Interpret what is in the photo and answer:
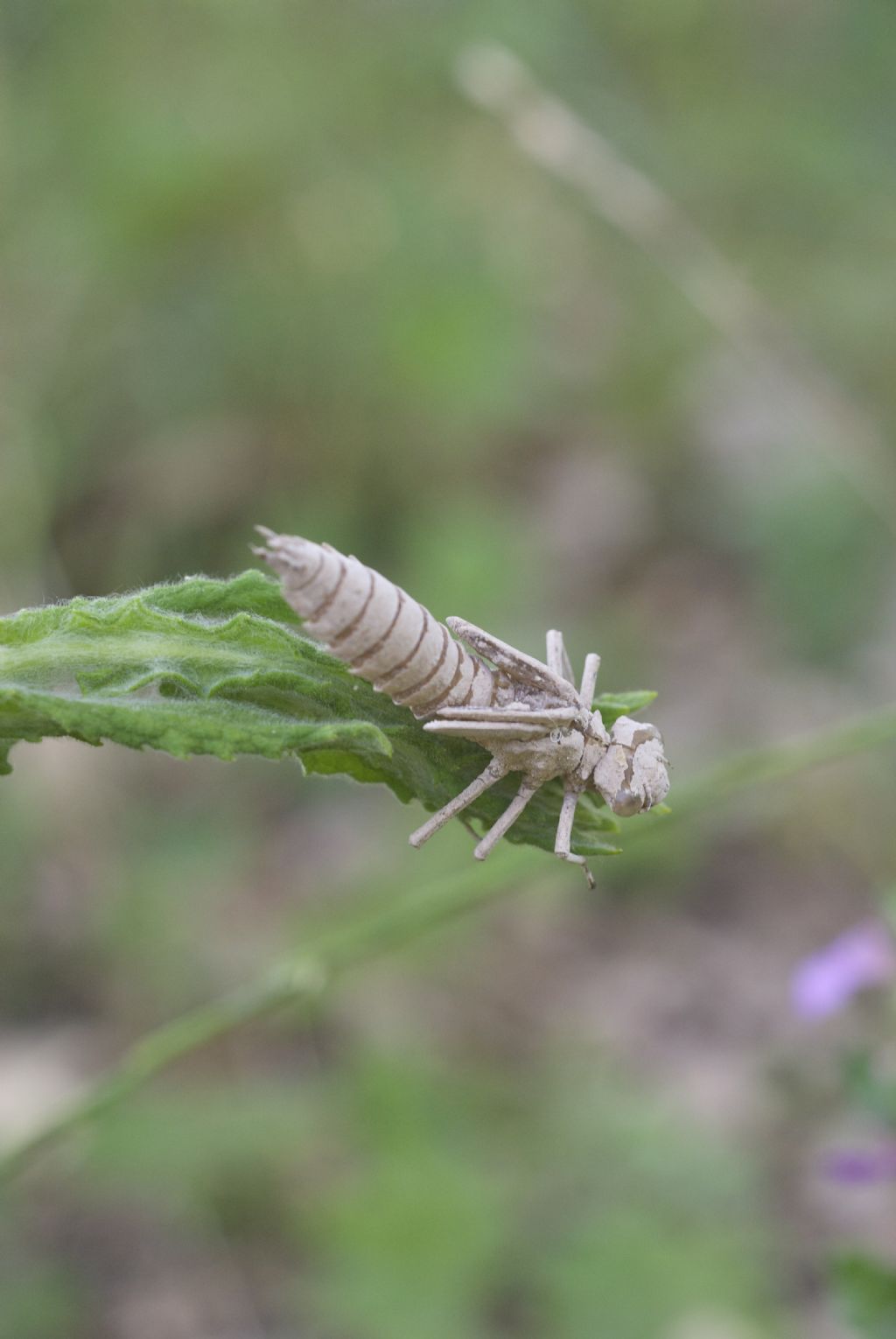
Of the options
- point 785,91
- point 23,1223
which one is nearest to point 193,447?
point 23,1223

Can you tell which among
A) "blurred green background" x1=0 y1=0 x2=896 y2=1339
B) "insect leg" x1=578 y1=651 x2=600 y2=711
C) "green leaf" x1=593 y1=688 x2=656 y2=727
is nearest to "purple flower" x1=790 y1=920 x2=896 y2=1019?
"blurred green background" x1=0 y1=0 x2=896 y2=1339

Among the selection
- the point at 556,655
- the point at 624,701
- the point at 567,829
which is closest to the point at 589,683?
the point at 556,655

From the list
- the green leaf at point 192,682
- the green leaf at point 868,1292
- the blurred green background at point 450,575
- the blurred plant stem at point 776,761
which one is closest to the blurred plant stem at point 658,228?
the blurred green background at point 450,575

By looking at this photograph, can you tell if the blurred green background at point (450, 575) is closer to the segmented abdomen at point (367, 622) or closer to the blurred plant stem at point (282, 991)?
the blurred plant stem at point (282, 991)

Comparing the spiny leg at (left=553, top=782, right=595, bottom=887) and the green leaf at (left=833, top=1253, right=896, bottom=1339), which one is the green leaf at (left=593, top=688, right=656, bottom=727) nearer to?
the spiny leg at (left=553, top=782, right=595, bottom=887)

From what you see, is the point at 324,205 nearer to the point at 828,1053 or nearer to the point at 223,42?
the point at 223,42
